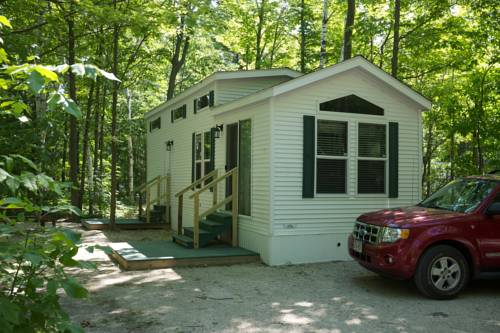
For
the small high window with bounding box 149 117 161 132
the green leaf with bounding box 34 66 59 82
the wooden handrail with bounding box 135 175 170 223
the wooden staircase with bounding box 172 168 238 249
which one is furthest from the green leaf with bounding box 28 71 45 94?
the small high window with bounding box 149 117 161 132

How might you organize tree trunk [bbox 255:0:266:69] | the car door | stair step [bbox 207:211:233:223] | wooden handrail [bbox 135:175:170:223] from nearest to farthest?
the car door
stair step [bbox 207:211:233:223]
wooden handrail [bbox 135:175:170:223]
tree trunk [bbox 255:0:266:69]

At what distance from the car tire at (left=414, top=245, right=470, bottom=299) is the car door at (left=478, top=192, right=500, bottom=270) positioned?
0.30 m

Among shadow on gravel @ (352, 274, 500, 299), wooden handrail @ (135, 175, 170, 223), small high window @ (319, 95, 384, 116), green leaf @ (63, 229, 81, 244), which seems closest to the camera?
green leaf @ (63, 229, 81, 244)

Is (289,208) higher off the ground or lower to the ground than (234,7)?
lower

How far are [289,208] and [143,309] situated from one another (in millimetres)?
3922

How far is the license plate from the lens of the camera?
7.05 metres

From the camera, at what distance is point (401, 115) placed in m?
10.1

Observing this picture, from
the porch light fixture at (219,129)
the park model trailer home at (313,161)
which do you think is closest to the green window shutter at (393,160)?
the park model trailer home at (313,161)

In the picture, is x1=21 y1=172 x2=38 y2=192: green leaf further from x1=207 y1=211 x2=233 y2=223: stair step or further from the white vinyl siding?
x1=207 y1=211 x2=233 y2=223: stair step

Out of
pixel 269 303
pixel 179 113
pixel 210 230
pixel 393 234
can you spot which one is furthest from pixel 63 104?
pixel 179 113

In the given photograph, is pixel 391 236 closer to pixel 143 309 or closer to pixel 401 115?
pixel 143 309

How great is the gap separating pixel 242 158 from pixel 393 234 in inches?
181

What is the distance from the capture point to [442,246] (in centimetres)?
638

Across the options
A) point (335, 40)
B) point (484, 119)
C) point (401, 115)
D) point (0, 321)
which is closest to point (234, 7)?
point (335, 40)
